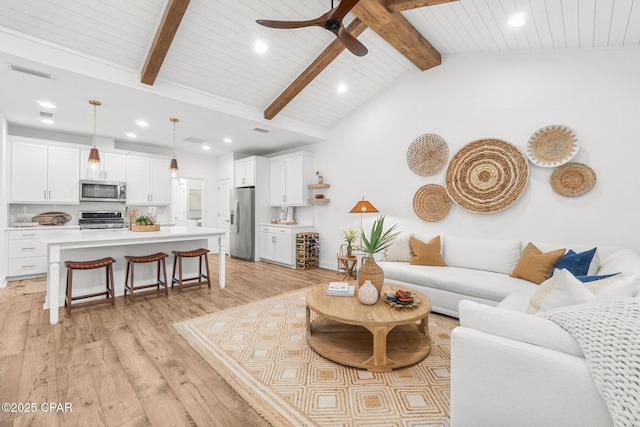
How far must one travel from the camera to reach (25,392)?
6.03 feet

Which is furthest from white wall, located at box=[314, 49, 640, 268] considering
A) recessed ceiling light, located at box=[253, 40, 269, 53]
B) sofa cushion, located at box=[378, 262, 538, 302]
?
recessed ceiling light, located at box=[253, 40, 269, 53]

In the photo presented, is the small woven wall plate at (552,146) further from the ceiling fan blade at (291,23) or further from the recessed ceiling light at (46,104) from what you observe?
the recessed ceiling light at (46,104)

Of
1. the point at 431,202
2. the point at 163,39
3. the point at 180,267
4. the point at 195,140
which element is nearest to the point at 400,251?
the point at 431,202

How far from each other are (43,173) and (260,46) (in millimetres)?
4488

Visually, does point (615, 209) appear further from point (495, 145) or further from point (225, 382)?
point (225, 382)

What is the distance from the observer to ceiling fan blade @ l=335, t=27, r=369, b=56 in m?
2.61

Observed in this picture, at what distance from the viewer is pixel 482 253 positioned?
3.51 meters

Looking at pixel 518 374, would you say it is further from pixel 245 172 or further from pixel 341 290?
pixel 245 172

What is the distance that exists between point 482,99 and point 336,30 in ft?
8.09

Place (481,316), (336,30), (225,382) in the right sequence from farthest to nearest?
(336,30) → (225,382) → (481,316)

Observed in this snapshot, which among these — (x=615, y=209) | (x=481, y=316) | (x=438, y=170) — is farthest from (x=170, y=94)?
(x=615, y=209)

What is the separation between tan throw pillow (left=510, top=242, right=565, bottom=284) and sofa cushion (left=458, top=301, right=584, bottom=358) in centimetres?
198

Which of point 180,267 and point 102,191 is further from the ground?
point 102,191

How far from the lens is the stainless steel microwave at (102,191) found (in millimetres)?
5258
